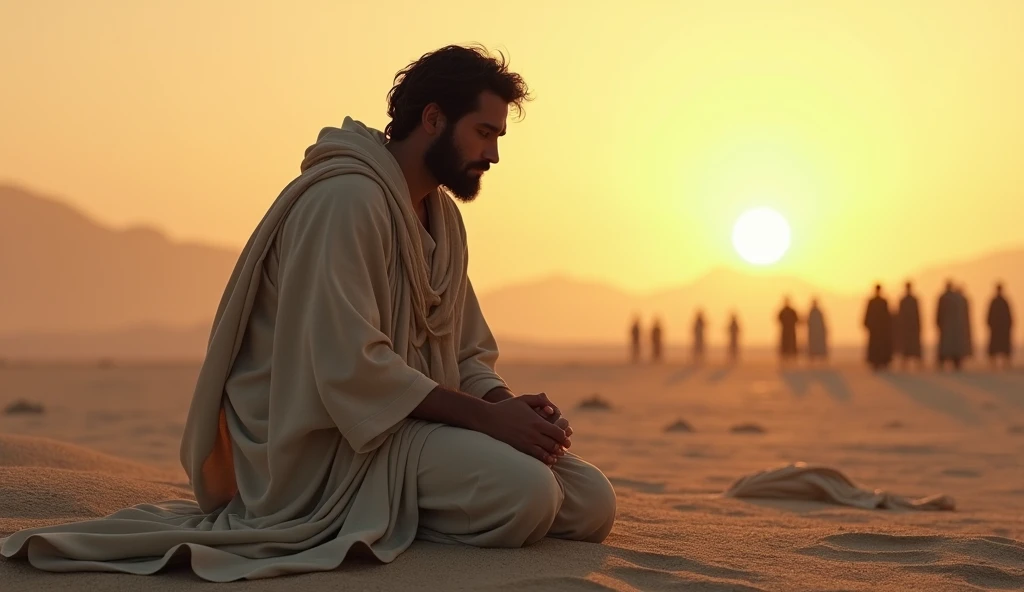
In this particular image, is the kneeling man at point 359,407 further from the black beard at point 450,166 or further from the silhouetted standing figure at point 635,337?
the silhouetted standing figure at point 635,337

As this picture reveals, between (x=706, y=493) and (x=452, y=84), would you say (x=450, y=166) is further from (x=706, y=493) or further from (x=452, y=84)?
(x=706, y=493)

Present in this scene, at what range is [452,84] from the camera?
4.54 metres

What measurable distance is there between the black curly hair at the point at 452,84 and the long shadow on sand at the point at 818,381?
1586cm

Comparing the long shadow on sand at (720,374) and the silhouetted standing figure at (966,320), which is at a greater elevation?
the silhouetted standing figure at (966,320)

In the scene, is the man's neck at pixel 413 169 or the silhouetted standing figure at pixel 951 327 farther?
the silhouetted standing figure at pixel 951 327

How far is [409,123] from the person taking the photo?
466 cm

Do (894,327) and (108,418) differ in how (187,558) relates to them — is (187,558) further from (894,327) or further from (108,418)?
(894,327)

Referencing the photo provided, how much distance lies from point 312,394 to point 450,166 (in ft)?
3.25

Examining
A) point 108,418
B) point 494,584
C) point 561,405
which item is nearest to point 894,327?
point 561,405

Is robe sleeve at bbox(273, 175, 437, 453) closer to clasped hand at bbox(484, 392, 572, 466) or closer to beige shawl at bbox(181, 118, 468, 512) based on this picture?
beige shawl at bbox(181, 118, 468, 512)

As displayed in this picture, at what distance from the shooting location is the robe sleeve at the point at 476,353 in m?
4.90

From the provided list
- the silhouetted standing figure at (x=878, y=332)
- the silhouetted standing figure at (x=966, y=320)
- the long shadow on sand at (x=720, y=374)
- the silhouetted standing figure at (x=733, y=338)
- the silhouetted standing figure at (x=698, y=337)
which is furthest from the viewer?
the silhouetted standing figure at (x=698, y=337)

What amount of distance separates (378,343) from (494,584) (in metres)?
0.95

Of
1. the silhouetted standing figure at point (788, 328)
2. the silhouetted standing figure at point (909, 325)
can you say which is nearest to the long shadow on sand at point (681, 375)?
the silhouetted standing figure at point (788, 328)
